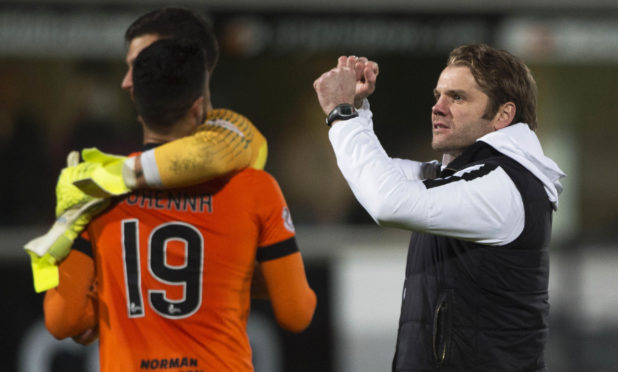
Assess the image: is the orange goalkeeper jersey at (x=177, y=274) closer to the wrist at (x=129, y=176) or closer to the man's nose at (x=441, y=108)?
the wrist at (x=129, y=176)

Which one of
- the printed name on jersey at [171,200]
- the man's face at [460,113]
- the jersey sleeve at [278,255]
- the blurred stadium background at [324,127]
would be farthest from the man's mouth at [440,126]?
the blurred stadium background at [324,127]

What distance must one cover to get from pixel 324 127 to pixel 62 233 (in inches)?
181

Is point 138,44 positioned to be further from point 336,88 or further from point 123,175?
point 336,88

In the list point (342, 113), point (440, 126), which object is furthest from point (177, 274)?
point (440, 126)

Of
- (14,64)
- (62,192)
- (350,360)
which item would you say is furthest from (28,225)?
(62,192)

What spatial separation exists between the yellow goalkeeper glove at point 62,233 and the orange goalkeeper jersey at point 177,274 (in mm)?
42

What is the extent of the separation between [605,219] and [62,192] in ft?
18.7

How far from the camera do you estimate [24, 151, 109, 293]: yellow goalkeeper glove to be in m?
2.57

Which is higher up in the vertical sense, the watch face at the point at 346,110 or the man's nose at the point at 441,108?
the man's nose at the point at 441,108

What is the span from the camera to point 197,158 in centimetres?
256

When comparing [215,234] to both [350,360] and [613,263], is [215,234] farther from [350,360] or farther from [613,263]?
[613,263]

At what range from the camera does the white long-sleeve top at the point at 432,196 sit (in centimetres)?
243

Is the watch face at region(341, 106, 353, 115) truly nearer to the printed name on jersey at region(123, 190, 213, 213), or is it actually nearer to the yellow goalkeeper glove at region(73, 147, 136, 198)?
the printed name on jersey at region(123, 190, 213, 213)

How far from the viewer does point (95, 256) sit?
104 inches
